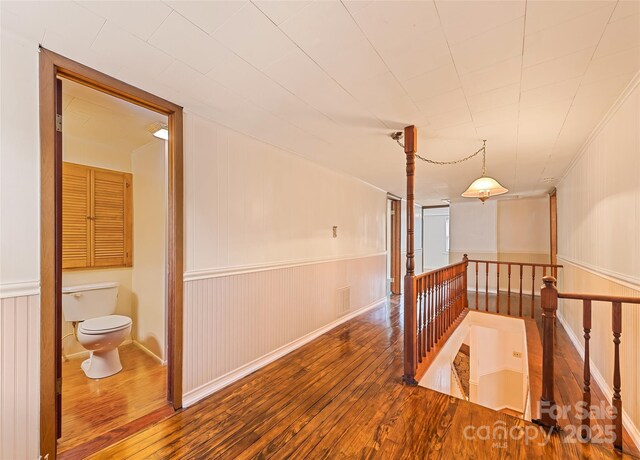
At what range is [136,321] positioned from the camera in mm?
3107

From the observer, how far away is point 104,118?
2289mm

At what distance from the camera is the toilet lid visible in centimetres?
235

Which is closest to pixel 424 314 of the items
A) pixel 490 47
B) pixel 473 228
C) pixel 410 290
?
pixel 410 290

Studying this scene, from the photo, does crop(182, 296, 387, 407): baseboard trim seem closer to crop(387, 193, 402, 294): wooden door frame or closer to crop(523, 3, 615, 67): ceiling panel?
crop(387, 193, 402, 294): wooden door frame

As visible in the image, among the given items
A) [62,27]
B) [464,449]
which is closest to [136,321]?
[62,27]

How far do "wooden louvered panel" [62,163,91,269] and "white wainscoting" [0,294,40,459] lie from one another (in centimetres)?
174

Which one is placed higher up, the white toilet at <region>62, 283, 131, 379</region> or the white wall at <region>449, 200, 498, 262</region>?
the white wall at <region>449, 200, 498, 262</region>

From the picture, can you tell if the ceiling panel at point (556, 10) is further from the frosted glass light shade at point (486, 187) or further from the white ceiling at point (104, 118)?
the white ceiling at point (104, 118)

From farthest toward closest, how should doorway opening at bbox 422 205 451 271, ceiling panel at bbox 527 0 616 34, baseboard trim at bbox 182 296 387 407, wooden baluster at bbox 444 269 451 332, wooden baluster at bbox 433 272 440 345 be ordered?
doorway opening at bbox 422 205 451 271
wooden baluster at bbox 444 269 451 332
wooden baluster at bbox 433 272 440 345
baseboard trim at bbox 182 296 387 407
ceiling panel at bbox 527 0 616 34

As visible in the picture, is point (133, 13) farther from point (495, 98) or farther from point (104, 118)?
point (495, 98)

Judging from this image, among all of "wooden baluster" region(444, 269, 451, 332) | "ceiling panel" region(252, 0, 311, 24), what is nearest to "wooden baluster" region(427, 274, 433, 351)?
"wooden baluster" region(444, 269, 451, 332)

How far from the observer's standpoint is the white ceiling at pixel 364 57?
116 cm

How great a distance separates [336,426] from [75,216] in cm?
322

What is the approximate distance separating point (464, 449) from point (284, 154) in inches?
113
